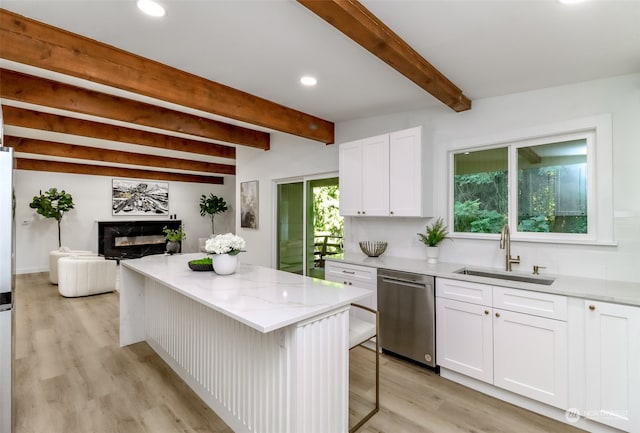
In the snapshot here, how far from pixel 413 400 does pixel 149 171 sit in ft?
27.6

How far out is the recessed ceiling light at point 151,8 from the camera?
1.72 m

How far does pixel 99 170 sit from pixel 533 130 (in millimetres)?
8921

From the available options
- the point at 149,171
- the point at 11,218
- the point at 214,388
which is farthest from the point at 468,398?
the point at 149,171

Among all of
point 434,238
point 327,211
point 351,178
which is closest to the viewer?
point 434,238

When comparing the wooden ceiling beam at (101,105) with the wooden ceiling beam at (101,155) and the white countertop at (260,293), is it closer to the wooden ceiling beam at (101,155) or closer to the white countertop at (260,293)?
the white countertop at (260,293)

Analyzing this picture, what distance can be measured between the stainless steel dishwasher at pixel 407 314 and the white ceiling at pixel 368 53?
1784mm

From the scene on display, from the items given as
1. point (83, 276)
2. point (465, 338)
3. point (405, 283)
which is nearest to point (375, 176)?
point (405, 283)

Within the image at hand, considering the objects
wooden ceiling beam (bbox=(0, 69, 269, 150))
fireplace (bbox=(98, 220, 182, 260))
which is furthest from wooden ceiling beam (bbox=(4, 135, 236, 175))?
wooden ceiling beam (bbox=(0, 69, 269, 150))

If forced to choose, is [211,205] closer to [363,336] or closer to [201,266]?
[201,266]

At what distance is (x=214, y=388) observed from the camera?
2.13m

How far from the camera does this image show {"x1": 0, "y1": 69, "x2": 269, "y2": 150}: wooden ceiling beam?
2.78 metres

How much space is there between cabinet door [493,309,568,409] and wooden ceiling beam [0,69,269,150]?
394cm

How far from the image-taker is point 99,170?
766 cm

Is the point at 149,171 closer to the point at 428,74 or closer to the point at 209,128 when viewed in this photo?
the point at 209,128
